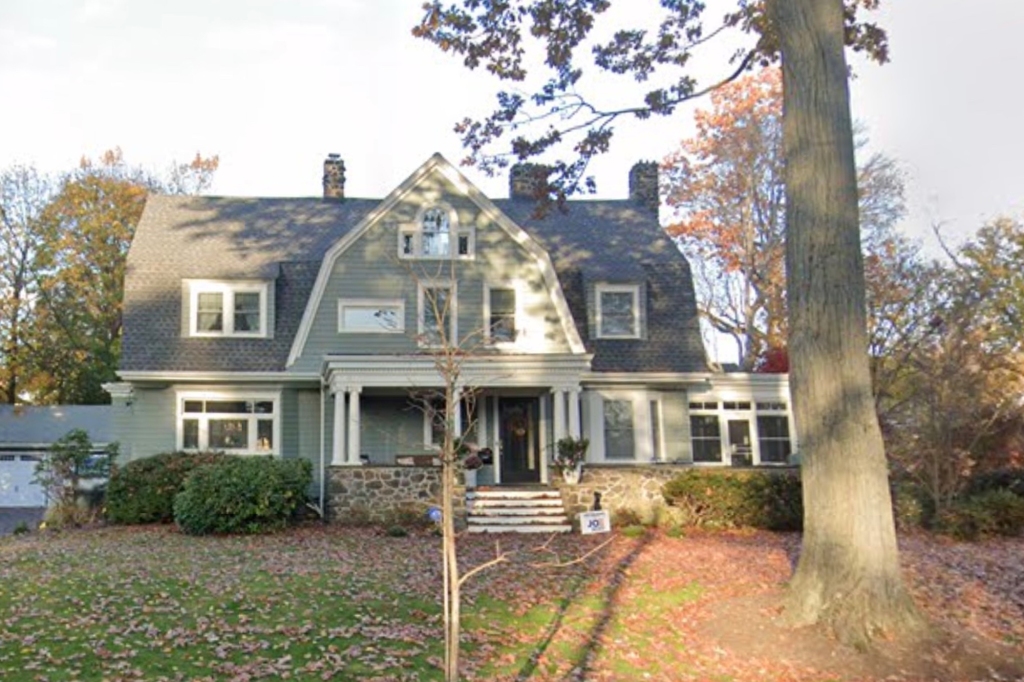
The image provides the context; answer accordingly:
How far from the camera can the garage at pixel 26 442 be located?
98.9 feet

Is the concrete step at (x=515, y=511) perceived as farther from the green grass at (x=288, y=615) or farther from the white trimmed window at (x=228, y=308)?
the white trimmed window at (x=228, y=308)

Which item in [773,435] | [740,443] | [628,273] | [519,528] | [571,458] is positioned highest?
[628,273]

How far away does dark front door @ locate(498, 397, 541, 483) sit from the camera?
19.7 metres

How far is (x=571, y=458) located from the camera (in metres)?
16.8

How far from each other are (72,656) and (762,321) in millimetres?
27612

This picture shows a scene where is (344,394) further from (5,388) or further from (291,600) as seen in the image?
(5,388)

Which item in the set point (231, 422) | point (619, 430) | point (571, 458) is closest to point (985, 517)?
point (571, 458)

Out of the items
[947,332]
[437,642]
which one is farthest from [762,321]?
[437,642]

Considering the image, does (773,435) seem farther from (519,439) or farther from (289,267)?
(289,267)

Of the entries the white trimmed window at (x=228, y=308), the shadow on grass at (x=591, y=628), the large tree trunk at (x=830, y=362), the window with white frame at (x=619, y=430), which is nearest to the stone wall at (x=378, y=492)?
the window with white frame at (x=619, y=430)

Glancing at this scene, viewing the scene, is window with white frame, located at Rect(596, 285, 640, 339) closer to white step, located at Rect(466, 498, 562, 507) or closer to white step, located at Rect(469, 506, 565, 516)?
white step, located at Rect(466, 498, 562, 507)

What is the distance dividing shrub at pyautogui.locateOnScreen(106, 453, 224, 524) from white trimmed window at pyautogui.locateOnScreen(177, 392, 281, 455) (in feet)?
6.49

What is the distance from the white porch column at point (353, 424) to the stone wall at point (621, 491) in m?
4.10

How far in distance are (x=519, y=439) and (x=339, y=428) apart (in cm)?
419
